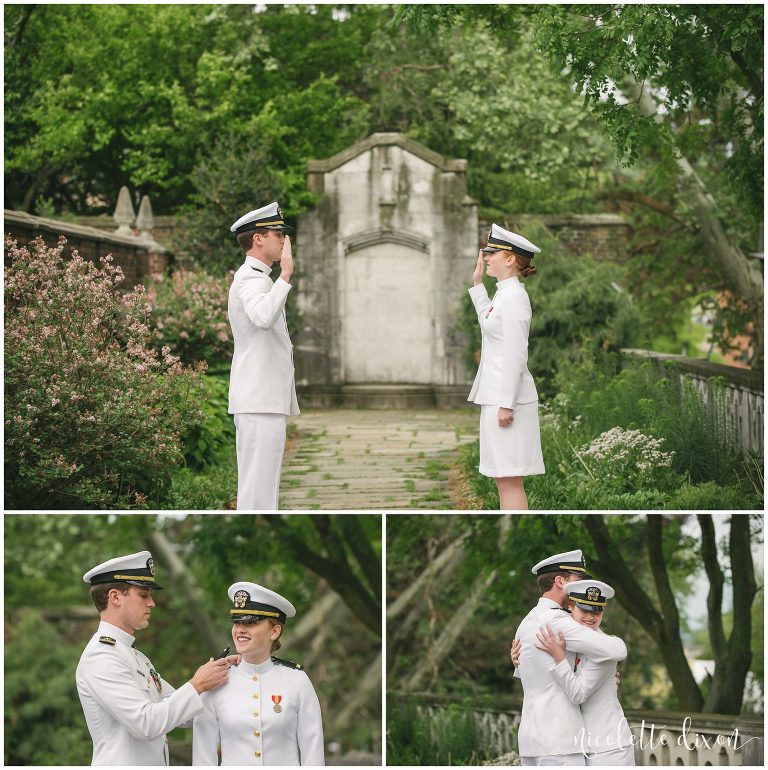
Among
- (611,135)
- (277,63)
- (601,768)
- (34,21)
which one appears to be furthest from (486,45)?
(601,768)

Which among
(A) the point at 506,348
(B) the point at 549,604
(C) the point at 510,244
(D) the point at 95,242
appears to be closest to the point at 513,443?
(A) the point at 506,348

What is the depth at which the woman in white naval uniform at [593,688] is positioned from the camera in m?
5.71

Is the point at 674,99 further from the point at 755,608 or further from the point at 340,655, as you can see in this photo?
the point at 340,655

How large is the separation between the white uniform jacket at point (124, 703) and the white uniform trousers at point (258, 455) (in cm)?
159

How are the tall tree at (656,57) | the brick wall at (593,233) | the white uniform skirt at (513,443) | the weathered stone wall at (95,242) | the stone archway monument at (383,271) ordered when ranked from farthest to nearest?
the brick wall at (593,233)
the stone archway monument at (383,271)
the weathered stone wall at (95,242)
the tall tree at (656,57)
the white uniform skirt at (513,443)

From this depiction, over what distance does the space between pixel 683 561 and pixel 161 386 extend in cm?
561

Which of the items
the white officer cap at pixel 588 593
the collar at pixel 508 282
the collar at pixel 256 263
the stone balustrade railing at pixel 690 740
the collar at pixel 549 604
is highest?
the collar at pixel 256 263

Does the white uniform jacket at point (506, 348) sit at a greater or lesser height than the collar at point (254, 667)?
greater

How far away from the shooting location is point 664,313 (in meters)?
20.6

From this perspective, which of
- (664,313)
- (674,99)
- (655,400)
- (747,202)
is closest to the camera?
(655,400)

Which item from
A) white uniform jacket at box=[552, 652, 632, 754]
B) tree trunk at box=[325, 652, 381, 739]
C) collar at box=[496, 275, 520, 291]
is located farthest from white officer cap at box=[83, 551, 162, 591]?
tree trunk at box=[325, 652, 381, 739]

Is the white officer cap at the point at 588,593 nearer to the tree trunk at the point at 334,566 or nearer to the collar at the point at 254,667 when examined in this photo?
the collar at the point at 254,667

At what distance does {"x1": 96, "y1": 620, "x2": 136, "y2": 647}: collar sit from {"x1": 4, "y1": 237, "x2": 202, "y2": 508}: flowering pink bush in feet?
8.09

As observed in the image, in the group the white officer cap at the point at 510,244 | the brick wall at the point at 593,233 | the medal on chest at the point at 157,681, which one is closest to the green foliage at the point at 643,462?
the white officer cap at the point at 510,244
